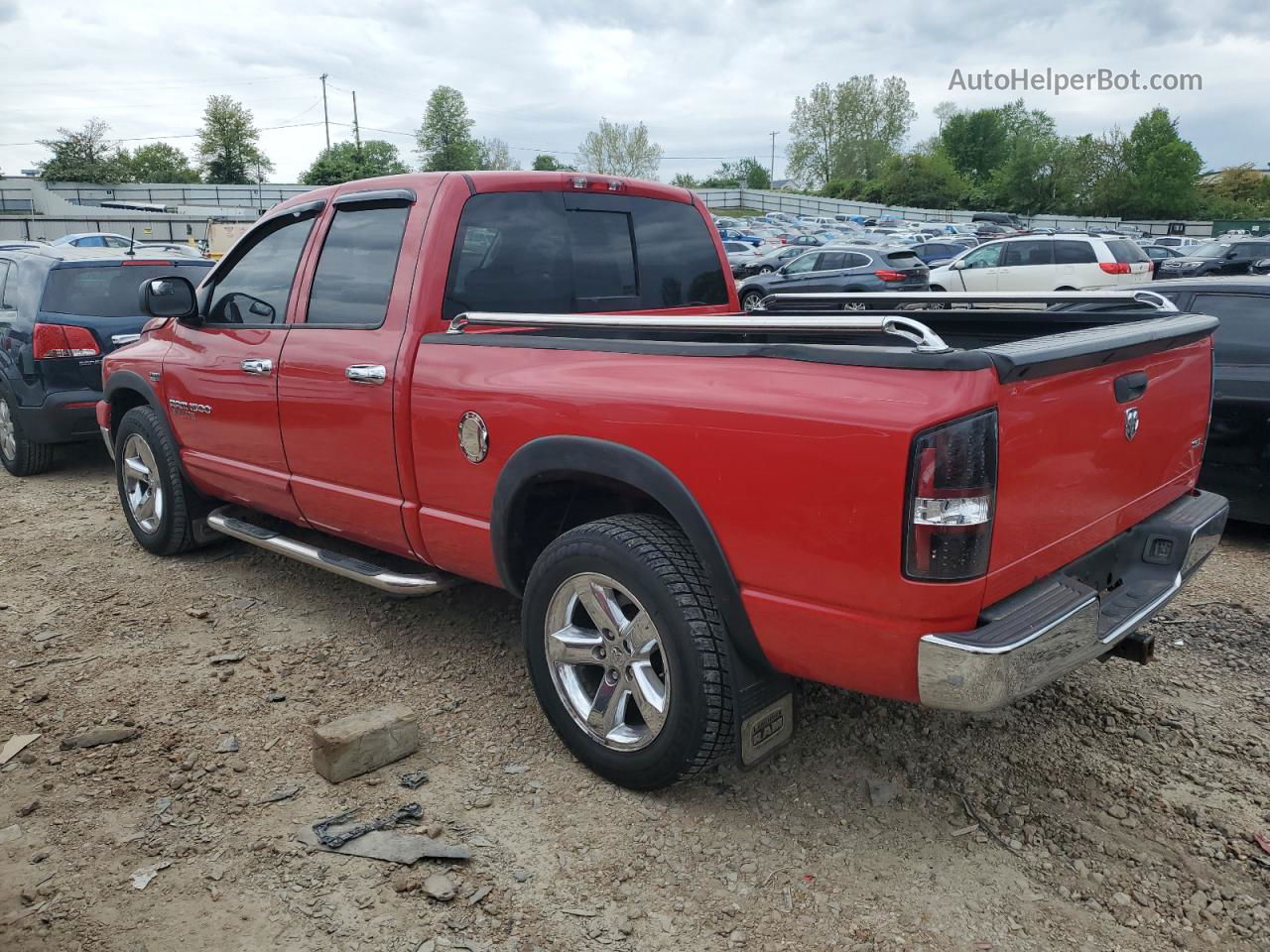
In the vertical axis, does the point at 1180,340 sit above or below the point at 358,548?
above

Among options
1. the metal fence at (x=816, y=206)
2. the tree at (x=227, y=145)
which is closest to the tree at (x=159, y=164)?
the tree at (x=227, y=145)

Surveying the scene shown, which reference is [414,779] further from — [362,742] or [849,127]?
[849,127]

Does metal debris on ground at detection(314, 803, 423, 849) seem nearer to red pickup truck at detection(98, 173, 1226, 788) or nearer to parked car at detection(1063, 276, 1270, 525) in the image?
red pickup truck at detection(98, 173, 1226, 788)

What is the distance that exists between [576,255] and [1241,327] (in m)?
4.03

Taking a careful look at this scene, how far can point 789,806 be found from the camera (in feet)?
10.2

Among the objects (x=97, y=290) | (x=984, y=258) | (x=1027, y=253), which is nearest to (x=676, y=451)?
(x=97, y=290)

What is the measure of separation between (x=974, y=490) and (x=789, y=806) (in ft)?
4.34

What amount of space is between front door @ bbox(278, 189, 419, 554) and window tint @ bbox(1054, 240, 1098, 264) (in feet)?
54.5

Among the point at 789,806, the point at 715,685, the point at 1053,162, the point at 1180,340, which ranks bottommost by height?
the point at 789,806

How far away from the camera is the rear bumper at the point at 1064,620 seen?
2.33 metres

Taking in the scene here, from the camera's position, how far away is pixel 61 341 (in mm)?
7391

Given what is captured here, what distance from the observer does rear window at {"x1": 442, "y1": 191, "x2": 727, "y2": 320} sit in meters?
3.79

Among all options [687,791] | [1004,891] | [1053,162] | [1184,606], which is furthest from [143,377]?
[1053,162]

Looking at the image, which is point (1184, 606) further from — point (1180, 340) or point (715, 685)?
point (715, 685)
